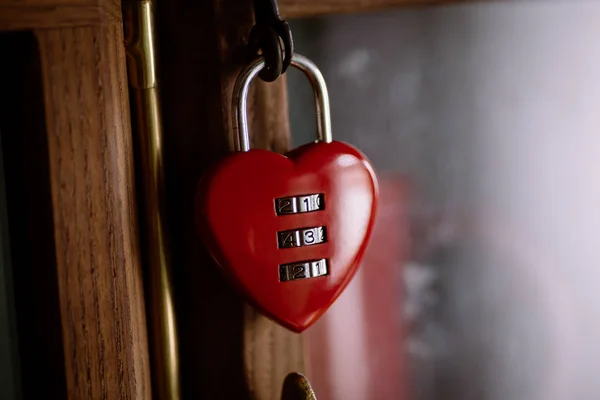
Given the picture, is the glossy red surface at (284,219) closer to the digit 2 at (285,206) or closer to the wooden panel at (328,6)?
the digit 2 at (285,206)

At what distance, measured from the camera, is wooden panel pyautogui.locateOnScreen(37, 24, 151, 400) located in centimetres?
42

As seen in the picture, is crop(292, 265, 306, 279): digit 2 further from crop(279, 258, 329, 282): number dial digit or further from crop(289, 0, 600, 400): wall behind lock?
crop(289, 0, 600, 400): wall behind lock

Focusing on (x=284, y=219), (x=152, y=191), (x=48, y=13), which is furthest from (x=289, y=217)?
(x=48, y=13)

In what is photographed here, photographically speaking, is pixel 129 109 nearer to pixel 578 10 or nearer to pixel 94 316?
pixel 94 316

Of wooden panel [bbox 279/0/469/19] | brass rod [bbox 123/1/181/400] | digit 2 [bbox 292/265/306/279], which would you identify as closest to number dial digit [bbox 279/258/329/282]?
digit 2 [bbox 292/265/306/279]

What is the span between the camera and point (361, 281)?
627mm

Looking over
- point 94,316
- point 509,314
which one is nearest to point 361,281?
point 509,314

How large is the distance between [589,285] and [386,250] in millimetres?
243

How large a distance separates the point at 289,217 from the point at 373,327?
0.20 metres

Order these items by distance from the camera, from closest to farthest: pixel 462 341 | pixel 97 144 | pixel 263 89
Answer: pixel 97 144
pixel 263 89
pixel 462 341

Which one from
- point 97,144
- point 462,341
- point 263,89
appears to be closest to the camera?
point 97,144

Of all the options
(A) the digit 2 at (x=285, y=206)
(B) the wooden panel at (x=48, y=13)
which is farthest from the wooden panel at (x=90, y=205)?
(A) the digit 2 at (x=285, y=206)

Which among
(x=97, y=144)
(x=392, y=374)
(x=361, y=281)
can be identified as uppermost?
(x=97, y=144)

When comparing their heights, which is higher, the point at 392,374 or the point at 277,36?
the point at 277,36
